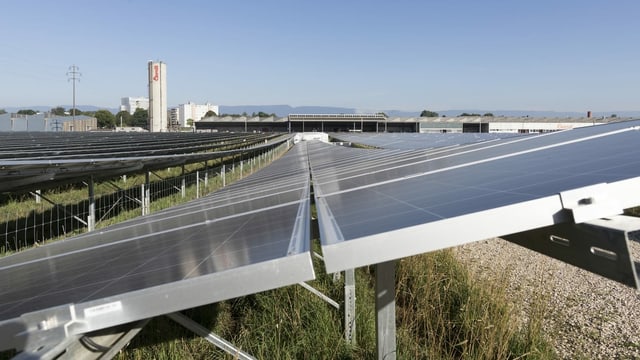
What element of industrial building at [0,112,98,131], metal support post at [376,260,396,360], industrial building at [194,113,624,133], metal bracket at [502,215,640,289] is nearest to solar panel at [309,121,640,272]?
metal bracket at [502,215,640,289]

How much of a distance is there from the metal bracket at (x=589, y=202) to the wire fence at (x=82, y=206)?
9.91m

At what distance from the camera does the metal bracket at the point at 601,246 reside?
1989 millimetres

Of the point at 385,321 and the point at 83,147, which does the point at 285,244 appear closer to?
the point at 385,321

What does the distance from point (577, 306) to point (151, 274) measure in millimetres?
7317

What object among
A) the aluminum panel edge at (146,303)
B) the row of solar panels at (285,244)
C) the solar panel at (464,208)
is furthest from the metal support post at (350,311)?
the aluminum panel edge at (146,303)

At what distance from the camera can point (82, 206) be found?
16.5m

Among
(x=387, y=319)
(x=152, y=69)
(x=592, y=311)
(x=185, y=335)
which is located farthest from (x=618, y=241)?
(x=152, y=69)

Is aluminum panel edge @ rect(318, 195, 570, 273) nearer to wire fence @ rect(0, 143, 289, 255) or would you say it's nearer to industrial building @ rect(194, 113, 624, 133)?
wire fence @ rect(0, 143, 289, 255)

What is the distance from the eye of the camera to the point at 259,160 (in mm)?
31531

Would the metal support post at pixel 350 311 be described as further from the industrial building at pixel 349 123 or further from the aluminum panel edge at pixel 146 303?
the industrial building at pixel 349 123

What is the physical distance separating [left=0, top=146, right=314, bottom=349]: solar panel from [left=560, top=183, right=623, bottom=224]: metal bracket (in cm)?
118

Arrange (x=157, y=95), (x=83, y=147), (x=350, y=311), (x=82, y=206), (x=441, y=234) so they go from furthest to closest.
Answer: (x=157, y=95) → (x=82, y=206) → (x=83, y=147) → (x=350, y=311) → (x=441, y=234)

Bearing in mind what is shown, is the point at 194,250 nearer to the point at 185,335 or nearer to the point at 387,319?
the point at 387,319

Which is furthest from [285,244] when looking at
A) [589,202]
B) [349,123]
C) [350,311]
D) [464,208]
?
[349,123]
